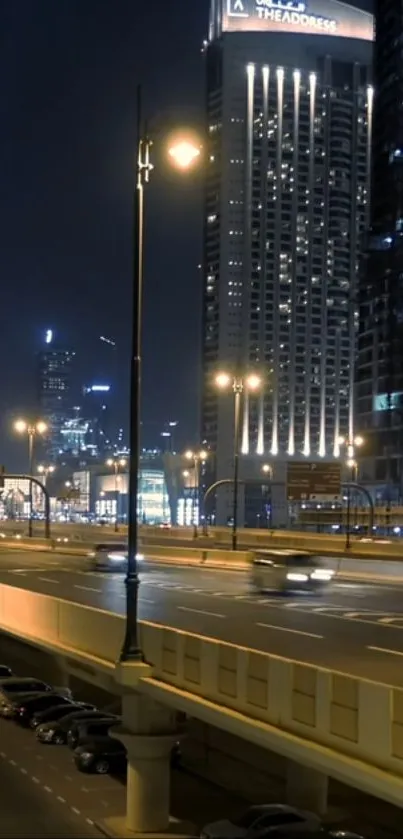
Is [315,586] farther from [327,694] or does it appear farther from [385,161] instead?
[385,161]

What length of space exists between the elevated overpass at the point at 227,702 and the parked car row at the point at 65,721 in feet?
15.1

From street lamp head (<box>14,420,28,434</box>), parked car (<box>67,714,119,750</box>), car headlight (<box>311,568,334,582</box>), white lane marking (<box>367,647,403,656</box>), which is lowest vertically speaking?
parked car (<box>67,714,119,750</box>)

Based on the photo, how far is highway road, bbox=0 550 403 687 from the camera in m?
22.5

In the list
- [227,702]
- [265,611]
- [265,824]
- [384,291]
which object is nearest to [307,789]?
[265,824]

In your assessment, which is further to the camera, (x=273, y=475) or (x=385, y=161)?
(x=273, y=475)

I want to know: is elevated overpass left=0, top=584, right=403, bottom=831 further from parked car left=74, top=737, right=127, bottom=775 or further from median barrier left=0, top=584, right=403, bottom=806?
parked car left=74, top=737, right=127, bottom=775

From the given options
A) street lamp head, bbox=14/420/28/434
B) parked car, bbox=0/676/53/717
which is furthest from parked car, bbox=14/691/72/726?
street lamp head, bbox=14/420/28/434

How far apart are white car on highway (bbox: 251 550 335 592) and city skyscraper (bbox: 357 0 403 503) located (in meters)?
96.6

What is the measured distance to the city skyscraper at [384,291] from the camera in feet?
464

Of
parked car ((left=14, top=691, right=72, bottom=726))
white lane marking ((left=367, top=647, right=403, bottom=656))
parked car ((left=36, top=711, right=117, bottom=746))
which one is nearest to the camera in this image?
white lane marking ((left=367, top=647, right=403, bottom=656))

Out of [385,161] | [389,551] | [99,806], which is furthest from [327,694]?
[385,161]

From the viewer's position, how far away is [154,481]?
18388cm

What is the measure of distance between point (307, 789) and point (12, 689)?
66.6ft

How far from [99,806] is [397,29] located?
150m
